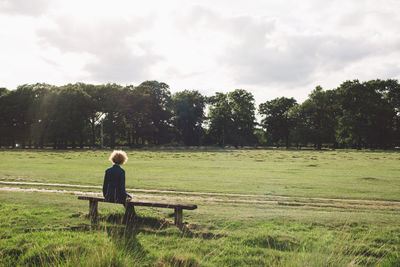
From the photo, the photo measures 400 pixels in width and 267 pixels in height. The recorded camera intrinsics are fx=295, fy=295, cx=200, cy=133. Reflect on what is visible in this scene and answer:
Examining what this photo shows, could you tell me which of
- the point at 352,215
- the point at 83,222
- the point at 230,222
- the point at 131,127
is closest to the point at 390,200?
the point at 352,215

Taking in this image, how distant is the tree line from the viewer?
83.3 meters

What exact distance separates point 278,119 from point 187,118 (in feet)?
113

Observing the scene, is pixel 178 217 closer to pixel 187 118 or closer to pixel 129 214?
pixel 129 214

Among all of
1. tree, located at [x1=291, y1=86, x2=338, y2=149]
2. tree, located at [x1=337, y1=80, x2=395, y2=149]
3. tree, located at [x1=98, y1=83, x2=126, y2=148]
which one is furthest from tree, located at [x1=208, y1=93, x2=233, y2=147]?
tree, located at [x1=337, y1=80, x2=395, y2=149]

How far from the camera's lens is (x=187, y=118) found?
10819 cm

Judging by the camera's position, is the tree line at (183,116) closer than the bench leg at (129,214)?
No

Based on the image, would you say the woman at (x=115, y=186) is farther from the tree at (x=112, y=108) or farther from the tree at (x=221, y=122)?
the tree at (x=221, y=122)

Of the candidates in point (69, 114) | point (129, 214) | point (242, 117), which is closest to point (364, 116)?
point (242, 117)

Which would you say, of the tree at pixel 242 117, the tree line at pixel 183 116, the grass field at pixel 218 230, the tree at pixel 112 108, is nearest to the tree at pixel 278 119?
the tree line at pixel 183 116

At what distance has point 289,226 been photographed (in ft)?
29.0

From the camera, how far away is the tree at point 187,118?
107938 millimetres

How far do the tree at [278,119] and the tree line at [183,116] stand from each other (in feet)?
1.19

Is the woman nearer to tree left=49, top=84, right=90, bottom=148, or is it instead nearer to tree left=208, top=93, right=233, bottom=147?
tree left=49, top=84, right=90, bottom=148

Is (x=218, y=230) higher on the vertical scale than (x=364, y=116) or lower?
lower
